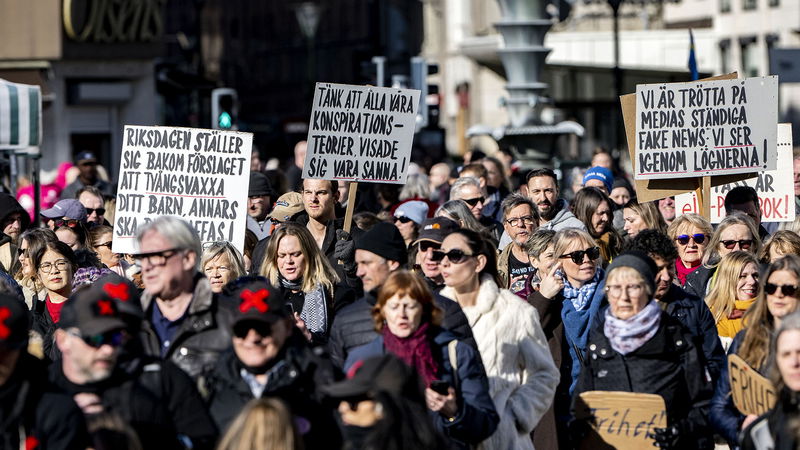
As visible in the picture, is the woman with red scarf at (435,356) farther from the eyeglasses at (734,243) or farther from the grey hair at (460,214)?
the eyeglasses at (734,243)

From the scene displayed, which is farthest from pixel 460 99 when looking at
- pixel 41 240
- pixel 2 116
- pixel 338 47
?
pixel 41 240

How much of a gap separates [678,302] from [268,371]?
2.71 metres

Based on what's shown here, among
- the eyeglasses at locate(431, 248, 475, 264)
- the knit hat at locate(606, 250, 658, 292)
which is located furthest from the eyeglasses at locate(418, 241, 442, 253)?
the knit hat at locate(606, 250, 658, 292)

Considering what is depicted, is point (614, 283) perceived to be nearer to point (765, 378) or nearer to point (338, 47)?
point (765, 378)

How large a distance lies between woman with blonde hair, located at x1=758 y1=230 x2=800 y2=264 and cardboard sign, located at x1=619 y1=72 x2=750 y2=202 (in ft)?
6.49

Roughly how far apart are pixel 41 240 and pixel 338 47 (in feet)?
208

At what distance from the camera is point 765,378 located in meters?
6.75

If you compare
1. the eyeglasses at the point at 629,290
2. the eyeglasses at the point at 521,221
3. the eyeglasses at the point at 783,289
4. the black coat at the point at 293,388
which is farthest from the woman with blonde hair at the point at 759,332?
the eyeglasses at the point at 521,221

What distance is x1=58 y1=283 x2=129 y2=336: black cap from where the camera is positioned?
595cm

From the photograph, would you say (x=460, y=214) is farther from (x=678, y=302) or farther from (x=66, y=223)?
(x=66, y=223)

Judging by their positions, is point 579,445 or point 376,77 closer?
point 579,445

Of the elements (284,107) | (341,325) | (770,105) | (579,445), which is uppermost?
(284,107)

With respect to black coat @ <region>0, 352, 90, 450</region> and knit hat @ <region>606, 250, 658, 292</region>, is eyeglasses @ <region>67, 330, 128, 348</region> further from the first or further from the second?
knit hat @ <region>606, 250, 658, 292</region>

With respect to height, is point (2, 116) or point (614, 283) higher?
point (2, 116)
